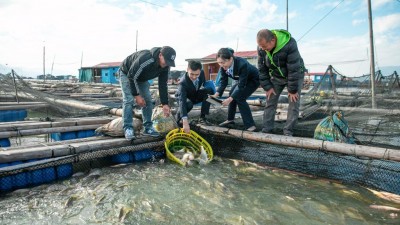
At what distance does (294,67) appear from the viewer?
4.52 m

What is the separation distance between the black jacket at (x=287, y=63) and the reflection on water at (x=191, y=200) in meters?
1.51

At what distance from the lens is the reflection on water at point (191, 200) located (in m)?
3.00

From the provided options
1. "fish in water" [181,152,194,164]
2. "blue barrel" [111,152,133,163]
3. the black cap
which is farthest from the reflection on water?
the black cap

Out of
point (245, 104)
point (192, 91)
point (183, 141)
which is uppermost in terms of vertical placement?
point (192, 91)

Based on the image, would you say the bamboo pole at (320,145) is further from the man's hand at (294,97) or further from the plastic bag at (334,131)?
the man's hand at (294,97)

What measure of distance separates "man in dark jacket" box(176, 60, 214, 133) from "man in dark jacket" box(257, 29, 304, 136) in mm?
1176

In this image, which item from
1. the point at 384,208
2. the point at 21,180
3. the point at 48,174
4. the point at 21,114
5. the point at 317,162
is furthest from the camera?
the point at 21,114

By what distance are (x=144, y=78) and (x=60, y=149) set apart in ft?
5.40

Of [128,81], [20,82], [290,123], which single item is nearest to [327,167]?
[290,123]

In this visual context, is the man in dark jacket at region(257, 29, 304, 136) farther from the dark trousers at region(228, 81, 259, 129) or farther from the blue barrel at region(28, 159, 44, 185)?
the blue barrel at region(28, 159, 44, 185)

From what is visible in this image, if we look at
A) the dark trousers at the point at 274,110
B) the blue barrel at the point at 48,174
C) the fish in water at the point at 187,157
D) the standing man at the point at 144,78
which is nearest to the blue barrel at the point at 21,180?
the blue barrel at the point at 48,174

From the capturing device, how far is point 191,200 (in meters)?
3.47

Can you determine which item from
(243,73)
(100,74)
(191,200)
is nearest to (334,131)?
(243,73)

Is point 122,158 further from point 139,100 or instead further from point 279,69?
point 279,69
